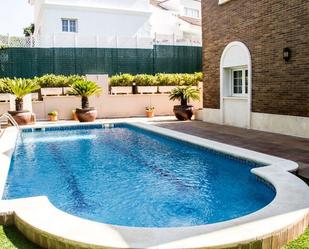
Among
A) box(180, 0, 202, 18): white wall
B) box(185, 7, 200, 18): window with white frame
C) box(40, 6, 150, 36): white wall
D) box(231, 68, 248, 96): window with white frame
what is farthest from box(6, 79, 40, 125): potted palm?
box(185, 7, 200, 18): window with white frame

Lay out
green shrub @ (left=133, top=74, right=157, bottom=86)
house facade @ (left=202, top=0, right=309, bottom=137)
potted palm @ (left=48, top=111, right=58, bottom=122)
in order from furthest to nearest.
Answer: green shrub @ (left=133, top=74, right=157, bottom=86)
potted palm @ (left=48, top=111, right=58, bottom=122)
house facade @ (left=202, top=0, right=309, bottom=137)

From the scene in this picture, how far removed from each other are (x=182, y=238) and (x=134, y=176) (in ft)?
13.7

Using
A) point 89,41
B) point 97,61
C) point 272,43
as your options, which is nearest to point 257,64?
point 272,43

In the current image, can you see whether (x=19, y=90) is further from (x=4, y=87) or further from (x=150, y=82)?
(x=150, y=82)

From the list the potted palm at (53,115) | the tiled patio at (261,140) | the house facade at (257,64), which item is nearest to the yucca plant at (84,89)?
the potted palm at (53,115)

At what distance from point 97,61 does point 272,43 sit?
12.2 meters

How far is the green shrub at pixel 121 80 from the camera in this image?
68.7ft

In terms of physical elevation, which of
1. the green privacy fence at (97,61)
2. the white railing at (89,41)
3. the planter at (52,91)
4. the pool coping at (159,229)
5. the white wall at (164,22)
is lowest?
the pool coping at (159,229)

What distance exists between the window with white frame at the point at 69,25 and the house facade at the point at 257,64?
1359 cm

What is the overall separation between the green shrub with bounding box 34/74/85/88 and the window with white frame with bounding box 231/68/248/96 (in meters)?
8.75

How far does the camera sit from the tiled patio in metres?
8.48

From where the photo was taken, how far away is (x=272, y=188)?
20.7ft

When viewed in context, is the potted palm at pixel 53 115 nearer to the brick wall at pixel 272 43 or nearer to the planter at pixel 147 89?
the planter at pixel 147 89

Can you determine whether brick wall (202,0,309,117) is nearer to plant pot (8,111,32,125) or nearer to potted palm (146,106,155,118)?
potted palm (146,106,155,118)
